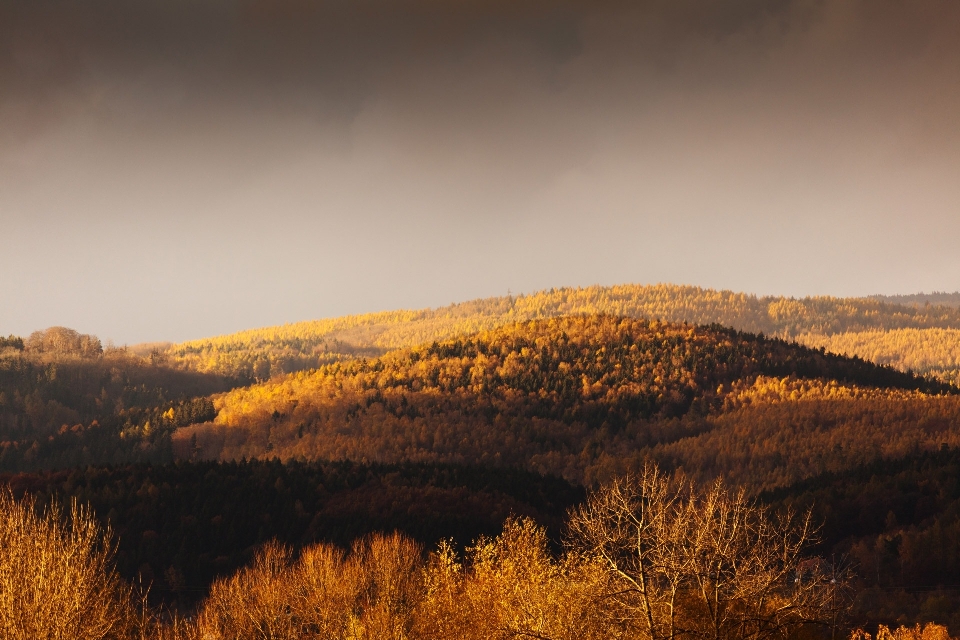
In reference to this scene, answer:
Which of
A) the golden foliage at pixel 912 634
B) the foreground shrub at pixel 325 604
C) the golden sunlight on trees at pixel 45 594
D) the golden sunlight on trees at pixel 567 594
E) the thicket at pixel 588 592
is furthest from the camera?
the golden foliage at pixel 912 634

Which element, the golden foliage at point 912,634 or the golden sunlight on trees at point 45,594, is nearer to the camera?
the golden sunlight on trees at point 45,594

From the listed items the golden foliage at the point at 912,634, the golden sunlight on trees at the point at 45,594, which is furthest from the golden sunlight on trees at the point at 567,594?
the golden foliage at the point at 912,634

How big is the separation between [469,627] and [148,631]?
111 ft

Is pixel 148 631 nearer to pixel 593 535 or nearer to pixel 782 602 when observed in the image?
pixel 593 535

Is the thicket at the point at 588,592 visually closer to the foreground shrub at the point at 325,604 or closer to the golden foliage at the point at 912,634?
the foreground shrub at the point at 325,604

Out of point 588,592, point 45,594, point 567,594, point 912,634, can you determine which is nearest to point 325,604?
point 45,594

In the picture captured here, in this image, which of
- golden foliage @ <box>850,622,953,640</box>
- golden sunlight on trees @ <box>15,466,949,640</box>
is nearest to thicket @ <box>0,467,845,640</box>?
golden sunlight on trees @ <box>15,466,949,640</box>

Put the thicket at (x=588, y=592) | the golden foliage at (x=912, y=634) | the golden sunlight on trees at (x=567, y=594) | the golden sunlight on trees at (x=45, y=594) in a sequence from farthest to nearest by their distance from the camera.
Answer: the golden foliage at (x=912, y=634) < the golden sunlight on trees at (x=45, y=594) < the golden sunlight on trees at (x=567, y=594) < the thicket at (x=588, y=592)

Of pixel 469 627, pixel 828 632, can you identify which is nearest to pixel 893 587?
pixel 828 632

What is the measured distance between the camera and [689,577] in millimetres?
64750

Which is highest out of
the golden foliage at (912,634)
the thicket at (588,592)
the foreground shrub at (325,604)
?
the thicket at (588,592)

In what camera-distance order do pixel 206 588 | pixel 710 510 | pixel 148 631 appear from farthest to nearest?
pixel 206 588
pixel 148 631
pixel 710 510

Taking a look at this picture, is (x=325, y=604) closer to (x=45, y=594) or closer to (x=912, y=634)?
(x=45, y=594)

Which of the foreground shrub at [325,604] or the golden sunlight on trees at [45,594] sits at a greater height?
the golden sunlight on trees at [45,594]
